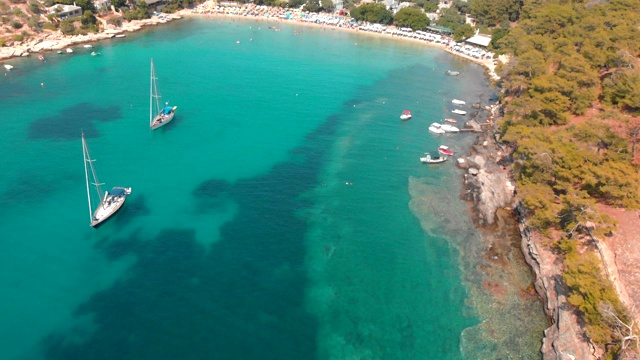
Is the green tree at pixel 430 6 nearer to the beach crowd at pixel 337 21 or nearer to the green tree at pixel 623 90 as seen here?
the beach crowd at pixel 337 21

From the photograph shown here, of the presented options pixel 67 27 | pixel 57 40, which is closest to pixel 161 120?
pixel 57 40

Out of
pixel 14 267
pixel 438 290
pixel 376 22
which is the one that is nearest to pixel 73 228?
pixel 14 267

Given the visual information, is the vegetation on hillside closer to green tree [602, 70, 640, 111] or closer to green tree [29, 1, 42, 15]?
green tree [602, 70, 640, 111]

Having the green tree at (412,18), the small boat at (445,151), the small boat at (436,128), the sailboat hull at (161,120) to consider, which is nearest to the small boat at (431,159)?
the small boat at (445,151)

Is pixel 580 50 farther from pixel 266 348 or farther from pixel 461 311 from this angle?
pixel 266 348

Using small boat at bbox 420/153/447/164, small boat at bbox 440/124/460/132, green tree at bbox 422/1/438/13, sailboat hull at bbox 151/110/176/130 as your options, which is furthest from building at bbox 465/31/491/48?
sailboat hull at bbox 151/110/176/130

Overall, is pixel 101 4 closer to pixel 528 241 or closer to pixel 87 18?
pixel 87 18
